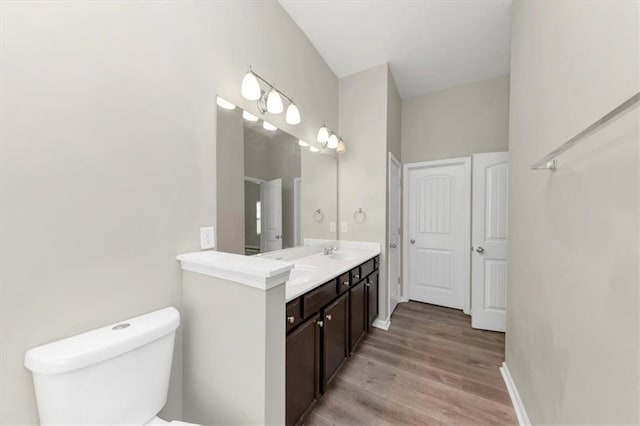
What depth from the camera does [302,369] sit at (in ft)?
4.51

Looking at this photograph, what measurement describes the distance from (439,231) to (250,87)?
2972 mm

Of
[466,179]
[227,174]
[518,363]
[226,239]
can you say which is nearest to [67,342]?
[226,239]

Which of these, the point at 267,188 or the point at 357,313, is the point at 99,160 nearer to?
the point at 267,188

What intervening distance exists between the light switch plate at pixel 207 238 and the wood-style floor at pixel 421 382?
49.6 inches

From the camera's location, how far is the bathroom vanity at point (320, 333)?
50.9 inches

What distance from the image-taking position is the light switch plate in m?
1.33

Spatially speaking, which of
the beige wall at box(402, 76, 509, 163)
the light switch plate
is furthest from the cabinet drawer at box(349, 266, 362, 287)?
the beige wall at box(402, 76, 509, 163)

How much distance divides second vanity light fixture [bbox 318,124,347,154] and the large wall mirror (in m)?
0.10

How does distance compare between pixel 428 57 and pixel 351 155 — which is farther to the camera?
pixel 351 155

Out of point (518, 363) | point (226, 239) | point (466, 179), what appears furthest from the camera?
point (466, 179)

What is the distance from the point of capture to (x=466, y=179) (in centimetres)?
310

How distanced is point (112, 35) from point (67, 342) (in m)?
1.21

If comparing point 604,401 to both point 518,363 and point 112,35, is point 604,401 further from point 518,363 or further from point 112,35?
point 112,35

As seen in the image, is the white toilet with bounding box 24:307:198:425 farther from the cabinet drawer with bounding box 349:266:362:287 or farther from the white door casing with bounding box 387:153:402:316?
the white door casing with bounding box 387:153:402:316
